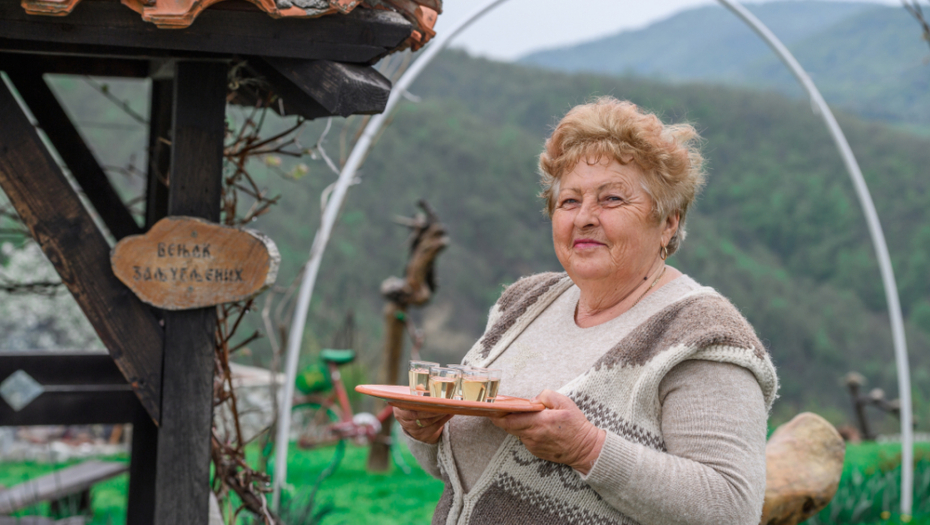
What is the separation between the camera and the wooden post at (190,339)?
190cm

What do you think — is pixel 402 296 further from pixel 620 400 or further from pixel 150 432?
pixel 620 400

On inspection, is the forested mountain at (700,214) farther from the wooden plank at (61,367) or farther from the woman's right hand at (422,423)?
the woman's right hand at (422,423)

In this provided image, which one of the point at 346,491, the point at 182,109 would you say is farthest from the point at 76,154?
the point at 346,491

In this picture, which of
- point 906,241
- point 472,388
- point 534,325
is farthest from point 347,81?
point 906,241

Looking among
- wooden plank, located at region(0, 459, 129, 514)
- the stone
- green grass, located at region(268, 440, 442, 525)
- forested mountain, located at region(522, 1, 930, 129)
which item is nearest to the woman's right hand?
the stone

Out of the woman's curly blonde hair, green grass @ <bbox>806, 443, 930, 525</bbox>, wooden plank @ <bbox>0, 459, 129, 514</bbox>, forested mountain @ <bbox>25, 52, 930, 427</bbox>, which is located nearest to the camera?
the woman's curly blonde hair

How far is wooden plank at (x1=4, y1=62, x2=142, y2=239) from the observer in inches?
98.1

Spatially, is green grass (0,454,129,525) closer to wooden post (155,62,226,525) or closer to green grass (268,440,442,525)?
green grass (268,440,442,525)

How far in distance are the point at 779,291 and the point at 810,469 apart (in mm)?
20158

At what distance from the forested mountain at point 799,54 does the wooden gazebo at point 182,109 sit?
27158 mm

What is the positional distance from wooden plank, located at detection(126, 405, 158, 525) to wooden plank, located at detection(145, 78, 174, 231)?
69 centimetres

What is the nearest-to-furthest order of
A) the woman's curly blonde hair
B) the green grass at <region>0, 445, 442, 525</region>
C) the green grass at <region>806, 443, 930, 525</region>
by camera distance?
1. the woman's curly blonde hair
2. the green grass at <region>806, 443, 930, 525</region>
3. the green grass at <region>0, 445, 442, 525</region>

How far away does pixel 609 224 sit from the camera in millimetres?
1429

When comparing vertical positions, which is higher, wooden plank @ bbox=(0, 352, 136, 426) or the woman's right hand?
the woman's right hand
